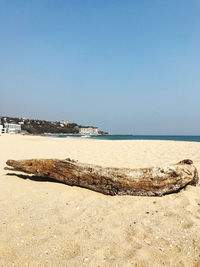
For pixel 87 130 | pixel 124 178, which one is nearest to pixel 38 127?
pixel 87 130

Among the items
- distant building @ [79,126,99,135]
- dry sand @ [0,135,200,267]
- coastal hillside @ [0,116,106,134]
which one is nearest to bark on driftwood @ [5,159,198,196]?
dry sand @ [0,135,200,267]

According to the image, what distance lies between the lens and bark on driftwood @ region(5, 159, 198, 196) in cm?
411

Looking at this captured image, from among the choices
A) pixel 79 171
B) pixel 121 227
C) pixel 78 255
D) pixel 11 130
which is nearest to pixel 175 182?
pixel 121 227

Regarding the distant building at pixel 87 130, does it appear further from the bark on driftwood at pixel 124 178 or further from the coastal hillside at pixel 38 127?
the bark on driftwood at pixel 124 178

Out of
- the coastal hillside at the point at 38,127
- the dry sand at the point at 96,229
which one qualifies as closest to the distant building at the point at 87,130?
the coastal hillside at the point at 38,127

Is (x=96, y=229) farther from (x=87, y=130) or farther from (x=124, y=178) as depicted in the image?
(x=87, y=130)

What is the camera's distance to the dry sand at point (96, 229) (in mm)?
2162

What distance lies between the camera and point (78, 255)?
7.26ft

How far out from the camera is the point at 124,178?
4117mm

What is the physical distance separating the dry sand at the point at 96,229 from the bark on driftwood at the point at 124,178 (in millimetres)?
183

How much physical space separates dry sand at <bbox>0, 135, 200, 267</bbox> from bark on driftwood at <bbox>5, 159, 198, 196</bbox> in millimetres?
183

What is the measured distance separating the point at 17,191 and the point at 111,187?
2.26 metres

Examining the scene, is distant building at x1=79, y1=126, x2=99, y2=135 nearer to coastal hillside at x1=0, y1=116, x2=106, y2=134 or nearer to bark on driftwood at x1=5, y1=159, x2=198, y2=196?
coastal hillside at x1=0, y1=116, x2=106, y2=134

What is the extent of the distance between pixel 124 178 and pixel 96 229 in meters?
1.54
